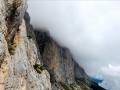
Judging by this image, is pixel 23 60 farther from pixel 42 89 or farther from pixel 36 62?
pixel 36 62

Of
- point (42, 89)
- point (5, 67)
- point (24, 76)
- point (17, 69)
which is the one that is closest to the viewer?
point (5, 67)

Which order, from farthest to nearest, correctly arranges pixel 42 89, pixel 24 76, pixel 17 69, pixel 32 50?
pixel 32 50
pixel 42 89
pixel 24 76
pixel 17 69

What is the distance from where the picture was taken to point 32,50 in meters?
97.3

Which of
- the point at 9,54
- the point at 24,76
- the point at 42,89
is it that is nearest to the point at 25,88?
the point at 24,76

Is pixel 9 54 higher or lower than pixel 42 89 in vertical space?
higher

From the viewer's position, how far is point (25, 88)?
67875 millimetres

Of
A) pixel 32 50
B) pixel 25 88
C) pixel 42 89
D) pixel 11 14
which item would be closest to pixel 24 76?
pixel 25 88

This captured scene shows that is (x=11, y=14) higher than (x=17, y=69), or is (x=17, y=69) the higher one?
(x=11, y=14)

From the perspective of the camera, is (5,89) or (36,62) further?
(36,62)

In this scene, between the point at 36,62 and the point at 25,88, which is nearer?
the point at 25,88

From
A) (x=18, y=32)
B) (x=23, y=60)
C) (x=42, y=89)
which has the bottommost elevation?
(x=42, y=89)

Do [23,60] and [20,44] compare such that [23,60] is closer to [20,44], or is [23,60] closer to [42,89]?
[20,44]

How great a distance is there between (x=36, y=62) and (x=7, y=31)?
38.9 metres

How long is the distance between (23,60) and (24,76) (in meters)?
2.78
